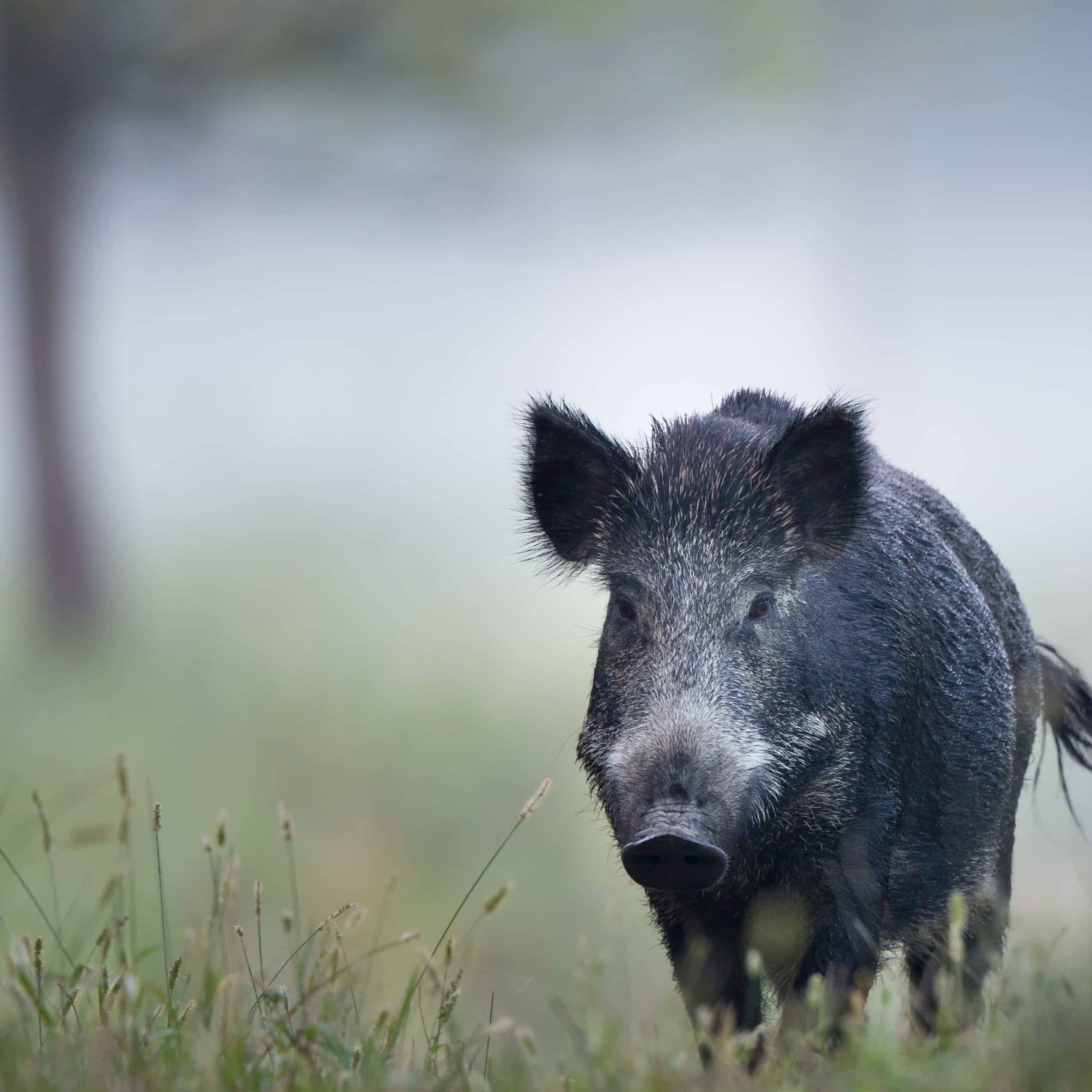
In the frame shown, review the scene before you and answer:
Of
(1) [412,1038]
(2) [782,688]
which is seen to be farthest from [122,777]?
(2) [782,688]

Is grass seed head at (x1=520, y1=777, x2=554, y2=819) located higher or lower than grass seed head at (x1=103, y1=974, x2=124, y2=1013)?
higher

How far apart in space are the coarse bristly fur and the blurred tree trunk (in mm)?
9576

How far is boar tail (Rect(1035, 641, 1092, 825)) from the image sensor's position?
566cm

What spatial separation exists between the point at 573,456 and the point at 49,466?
9.88 metres

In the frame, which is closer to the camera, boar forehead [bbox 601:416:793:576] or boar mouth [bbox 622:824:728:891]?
boar mouth [bbox 622:824:728:891]

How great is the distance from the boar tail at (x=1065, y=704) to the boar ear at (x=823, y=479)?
190cm

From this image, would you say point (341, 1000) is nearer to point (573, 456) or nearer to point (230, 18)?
point (573, 456)

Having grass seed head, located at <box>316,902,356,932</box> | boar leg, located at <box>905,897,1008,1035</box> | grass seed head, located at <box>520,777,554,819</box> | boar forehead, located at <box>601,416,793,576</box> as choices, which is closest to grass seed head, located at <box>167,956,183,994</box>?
grass seed head, located at <box>316,902,356,932</box>

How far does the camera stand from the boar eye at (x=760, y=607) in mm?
3994

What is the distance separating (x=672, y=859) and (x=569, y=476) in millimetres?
1555

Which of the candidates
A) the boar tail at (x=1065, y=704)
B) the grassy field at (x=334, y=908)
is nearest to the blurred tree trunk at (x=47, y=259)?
the grassy field at (x=334, y=908)

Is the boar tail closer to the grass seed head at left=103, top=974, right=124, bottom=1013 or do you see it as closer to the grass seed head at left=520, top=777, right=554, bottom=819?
the grass seed head at left=520, top=777, right=554, bottom=819

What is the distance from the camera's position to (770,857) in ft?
12.7

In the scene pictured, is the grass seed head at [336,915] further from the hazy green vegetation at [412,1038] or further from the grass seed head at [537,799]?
the grass seed head at [537,799]
